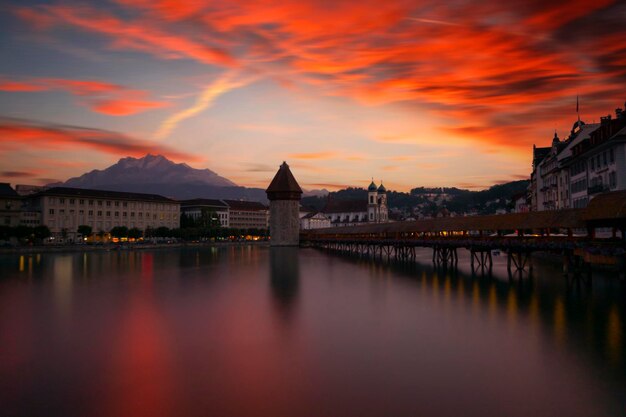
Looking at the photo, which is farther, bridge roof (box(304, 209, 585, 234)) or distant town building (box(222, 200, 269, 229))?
distant town building (box(222, 200, 269, 229))

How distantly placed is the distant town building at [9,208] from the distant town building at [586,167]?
310 feet

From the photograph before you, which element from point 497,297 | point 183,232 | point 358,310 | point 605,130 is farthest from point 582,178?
point 183,232

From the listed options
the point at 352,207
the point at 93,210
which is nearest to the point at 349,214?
the point at 352,207

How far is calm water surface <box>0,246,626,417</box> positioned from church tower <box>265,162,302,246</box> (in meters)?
86.2

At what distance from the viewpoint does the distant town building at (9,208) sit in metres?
96.9

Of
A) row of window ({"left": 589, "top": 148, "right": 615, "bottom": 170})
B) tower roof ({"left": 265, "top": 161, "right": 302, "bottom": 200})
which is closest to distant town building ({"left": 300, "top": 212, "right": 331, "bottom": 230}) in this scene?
tower roof ({"left": 265, "top": 161, "right": 302, "bottom": 200})

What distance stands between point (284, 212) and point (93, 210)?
4449cm

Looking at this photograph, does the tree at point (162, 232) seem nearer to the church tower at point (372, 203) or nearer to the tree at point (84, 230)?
the tree at point (84, 230)

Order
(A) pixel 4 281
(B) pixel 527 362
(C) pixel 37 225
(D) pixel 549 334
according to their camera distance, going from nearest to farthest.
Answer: (B) pixel 527 362, (D) pixel 549 334, (A) pixel 4 281, (C) pixel 37 225

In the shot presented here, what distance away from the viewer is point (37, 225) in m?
105

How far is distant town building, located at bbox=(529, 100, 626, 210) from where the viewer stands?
126ft

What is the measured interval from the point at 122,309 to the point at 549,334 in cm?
2045

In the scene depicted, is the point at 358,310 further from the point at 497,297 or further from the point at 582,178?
the point at 582,178

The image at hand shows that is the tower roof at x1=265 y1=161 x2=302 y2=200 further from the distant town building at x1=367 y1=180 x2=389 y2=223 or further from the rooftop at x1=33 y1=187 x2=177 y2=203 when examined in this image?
the distant town building at x1=367 y1=180 x2=389 y2=223
